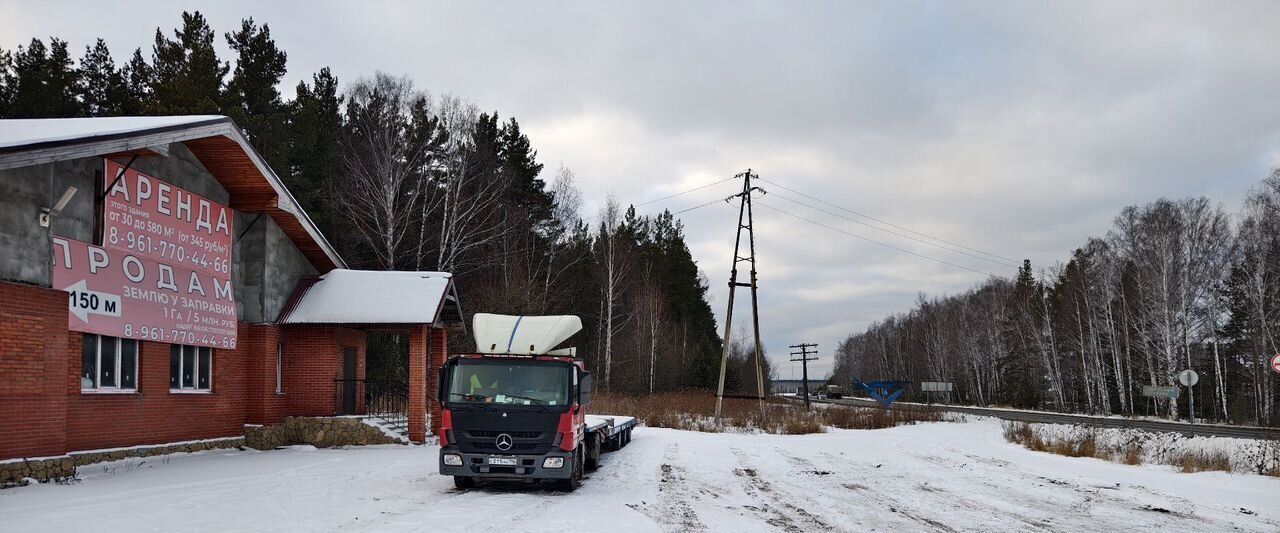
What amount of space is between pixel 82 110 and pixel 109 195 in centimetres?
2553

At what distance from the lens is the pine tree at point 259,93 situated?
109ft

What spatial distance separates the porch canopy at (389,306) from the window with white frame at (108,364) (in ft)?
15.0

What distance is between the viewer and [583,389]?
527 inches

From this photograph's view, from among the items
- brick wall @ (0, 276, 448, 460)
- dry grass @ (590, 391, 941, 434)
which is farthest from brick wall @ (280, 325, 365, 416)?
dry grass @ (590, 391, 941, 434)

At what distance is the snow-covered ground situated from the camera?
10.1 metres

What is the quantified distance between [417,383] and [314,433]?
8.53 feet

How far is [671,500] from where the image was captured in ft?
40.2

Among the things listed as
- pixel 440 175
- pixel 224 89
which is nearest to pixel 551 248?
pixel 440 175

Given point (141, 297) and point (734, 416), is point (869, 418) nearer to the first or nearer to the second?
point (734, 416)

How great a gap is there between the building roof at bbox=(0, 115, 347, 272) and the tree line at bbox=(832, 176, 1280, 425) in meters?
32.2

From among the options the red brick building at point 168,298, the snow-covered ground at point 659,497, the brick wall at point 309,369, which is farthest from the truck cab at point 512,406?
the brick wall at point 309,369

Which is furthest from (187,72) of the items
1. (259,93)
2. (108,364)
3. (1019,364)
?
(1019,364)

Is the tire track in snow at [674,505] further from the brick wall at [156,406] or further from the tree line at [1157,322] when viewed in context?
the tree line at [1157,322]

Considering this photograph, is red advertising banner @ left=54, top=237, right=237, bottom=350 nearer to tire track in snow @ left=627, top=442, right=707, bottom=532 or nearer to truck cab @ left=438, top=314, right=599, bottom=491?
truck cab @ left=438, top=314, right=599, bottom=491
